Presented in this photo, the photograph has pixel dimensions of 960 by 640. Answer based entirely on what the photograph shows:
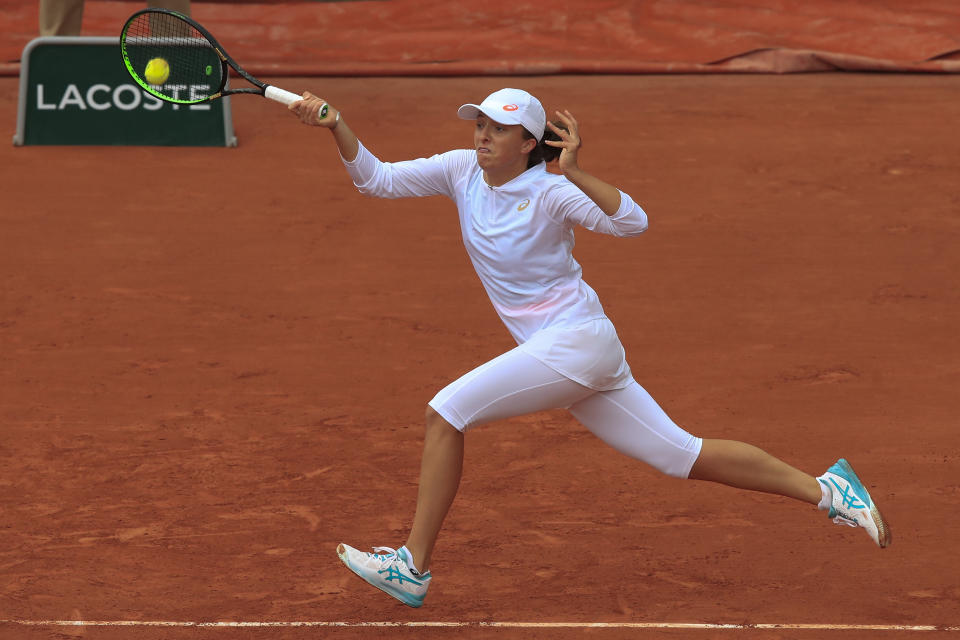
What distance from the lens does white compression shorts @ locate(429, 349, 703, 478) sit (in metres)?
4.98

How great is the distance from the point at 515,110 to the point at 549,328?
76 cm

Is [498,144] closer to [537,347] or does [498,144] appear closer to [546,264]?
[546,264]

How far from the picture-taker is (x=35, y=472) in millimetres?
6660

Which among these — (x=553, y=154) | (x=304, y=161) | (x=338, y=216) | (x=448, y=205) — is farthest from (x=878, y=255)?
(x=553, y=154)

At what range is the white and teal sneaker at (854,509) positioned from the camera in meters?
5.30

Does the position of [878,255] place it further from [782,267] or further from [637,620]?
[637,620]

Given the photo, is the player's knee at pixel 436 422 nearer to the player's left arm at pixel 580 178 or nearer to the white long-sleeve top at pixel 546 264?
the white long-sleeve top at pixel 546 264

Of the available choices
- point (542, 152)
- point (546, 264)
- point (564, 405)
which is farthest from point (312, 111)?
point (564, 405)

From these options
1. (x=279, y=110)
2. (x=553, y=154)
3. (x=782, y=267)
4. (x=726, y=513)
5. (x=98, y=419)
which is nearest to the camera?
(x=553, y=154)

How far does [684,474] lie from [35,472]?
3114 mm

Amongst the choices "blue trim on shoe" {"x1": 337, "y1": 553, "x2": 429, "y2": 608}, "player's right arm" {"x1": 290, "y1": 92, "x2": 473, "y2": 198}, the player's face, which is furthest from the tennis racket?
"blue trim on shoe" {"x1": 337, "y1": 553, "x2": 429, "y2": 608}

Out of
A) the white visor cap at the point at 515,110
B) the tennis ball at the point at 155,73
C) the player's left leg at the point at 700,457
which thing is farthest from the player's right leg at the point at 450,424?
the tennis ball at the point at 155,73

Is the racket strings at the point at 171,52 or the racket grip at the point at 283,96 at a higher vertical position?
the racket grip at the point at 283,96

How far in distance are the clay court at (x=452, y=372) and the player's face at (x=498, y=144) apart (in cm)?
166
